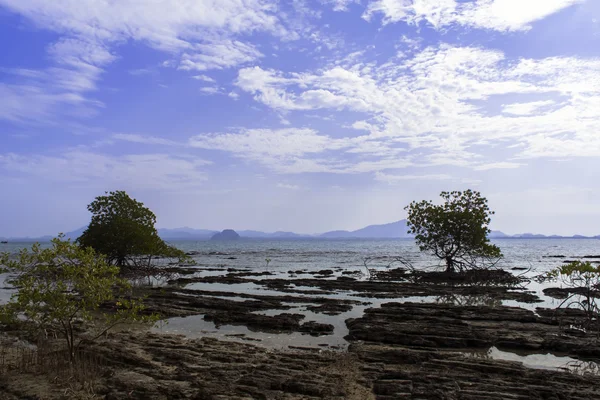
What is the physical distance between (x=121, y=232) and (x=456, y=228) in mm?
30338

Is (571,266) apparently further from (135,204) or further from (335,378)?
(135,204)

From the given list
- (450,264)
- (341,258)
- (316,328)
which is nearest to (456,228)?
(450,264)

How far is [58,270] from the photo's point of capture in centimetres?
1092

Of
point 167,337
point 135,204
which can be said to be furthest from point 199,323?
point 135,204

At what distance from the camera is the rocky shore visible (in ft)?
30.8

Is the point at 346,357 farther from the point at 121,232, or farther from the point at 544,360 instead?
the point at 121,232

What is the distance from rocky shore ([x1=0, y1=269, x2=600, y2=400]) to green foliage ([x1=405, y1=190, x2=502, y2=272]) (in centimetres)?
1401

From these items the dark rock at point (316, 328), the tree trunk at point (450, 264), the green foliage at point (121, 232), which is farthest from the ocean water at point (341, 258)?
the dark rock at point (316, 328)

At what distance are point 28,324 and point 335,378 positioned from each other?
8656mm

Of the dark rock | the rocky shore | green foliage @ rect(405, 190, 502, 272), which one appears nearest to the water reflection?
the rocky shore

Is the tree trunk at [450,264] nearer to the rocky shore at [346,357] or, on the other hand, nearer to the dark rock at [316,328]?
the rocky shore at [346,357]

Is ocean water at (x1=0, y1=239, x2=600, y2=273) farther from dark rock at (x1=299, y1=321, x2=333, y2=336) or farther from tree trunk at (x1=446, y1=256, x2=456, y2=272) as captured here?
dark rock at (x1=299, y1=321, x2=333, y2=336)

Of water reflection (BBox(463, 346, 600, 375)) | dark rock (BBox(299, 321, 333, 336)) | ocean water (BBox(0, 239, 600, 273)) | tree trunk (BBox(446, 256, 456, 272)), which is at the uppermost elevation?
tree trunk (BBox(446, 256, 456, 272))

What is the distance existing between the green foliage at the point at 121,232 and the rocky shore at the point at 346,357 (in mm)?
15591
